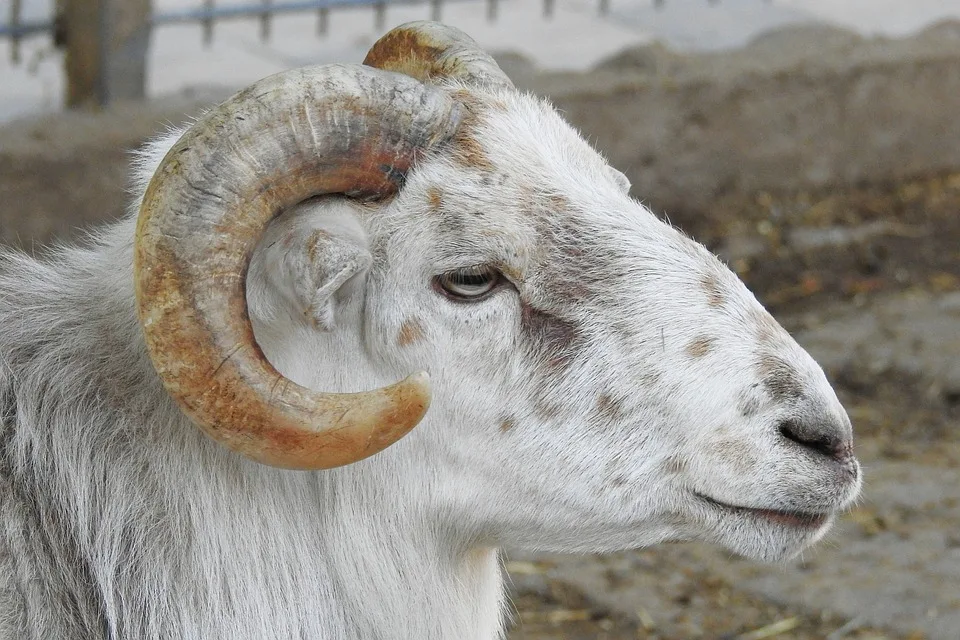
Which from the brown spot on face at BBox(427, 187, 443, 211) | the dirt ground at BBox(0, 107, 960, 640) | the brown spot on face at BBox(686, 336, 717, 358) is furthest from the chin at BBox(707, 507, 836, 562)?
the dirt ground at BBox(0, 107, 960, 640)

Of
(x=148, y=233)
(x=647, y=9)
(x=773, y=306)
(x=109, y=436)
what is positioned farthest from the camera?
(x=647, y=9)

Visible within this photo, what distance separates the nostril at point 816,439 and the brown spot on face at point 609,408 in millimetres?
339

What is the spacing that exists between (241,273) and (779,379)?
3.64ft

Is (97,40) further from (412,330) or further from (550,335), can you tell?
(550,335)

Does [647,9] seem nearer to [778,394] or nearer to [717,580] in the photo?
[717,580]

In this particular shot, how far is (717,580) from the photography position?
17.3ft

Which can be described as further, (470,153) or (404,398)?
(470,153)

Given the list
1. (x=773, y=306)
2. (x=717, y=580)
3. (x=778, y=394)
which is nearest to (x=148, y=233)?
(x=778, y=394)

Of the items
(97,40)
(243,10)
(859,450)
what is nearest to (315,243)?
(859,450)

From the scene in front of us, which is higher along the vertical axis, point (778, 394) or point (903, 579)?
point (778, 394)

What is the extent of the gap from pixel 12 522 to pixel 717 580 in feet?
9.85

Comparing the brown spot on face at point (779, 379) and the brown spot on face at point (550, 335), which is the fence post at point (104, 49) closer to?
the brown spot on face at point (550, 335)

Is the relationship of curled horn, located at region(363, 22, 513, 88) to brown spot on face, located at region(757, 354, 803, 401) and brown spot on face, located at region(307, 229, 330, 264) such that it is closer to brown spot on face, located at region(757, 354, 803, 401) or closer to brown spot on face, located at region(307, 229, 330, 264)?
brown spot on face, located at region(307, 229, 330, 264)

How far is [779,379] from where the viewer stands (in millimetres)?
2861
